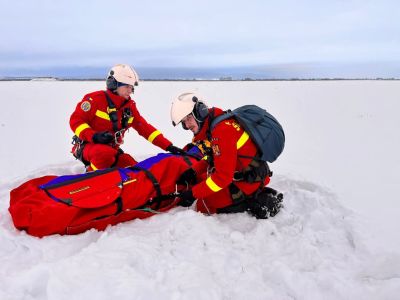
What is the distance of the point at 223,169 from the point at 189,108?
2.26ft

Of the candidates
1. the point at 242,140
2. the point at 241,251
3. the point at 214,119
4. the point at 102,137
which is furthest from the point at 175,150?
the point at 241,251

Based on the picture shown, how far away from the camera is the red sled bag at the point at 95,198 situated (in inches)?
131

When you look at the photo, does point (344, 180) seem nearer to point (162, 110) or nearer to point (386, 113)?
point (386, 113)

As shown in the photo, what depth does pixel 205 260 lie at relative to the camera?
298 cm

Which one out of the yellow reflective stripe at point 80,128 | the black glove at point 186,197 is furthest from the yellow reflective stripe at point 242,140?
the yellow reflective stripe at point 80,128

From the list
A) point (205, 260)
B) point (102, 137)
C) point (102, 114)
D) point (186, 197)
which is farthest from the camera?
point (102, 114)

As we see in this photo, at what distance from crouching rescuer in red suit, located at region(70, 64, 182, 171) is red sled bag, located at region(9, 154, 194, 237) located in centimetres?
86

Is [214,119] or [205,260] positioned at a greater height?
[214,119]

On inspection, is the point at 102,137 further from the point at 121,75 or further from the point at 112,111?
the point at 121,75

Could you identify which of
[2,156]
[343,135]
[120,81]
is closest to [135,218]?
[120,81]

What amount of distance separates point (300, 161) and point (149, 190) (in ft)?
10.5

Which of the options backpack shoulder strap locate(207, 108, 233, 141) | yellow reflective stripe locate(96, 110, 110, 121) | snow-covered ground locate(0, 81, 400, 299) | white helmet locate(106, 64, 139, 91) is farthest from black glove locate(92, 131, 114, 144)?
backpack shoulder strap locate(207, 108, 233, 141)

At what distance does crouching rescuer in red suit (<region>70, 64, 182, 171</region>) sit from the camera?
474 cm

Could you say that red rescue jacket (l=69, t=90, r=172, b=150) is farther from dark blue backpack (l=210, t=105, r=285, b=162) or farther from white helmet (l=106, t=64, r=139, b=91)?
dark blue backpack (l=210, t=105, r=285, b=162)
